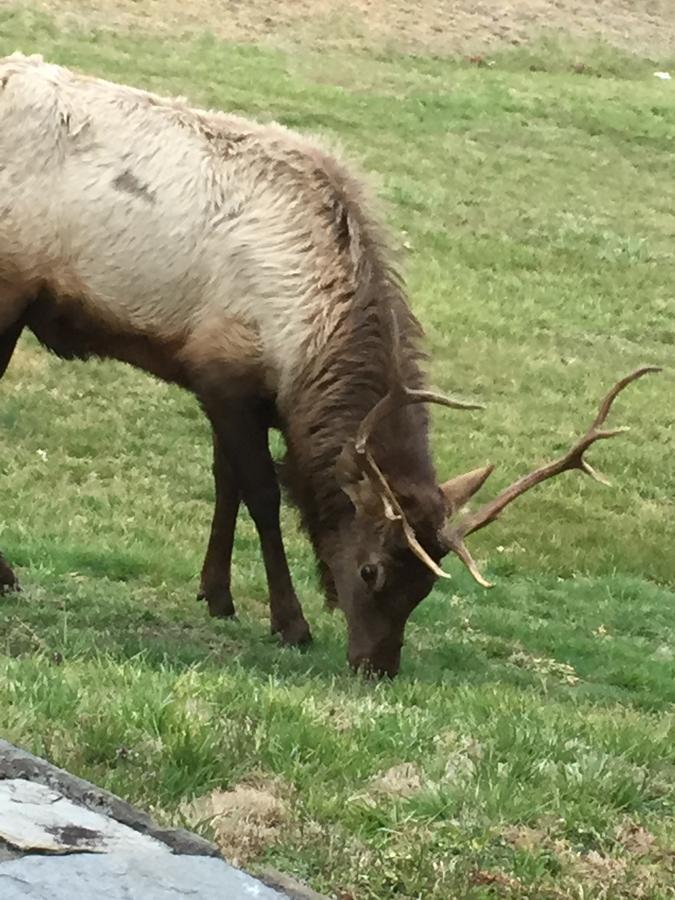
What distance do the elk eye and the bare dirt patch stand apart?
2240 centimetres

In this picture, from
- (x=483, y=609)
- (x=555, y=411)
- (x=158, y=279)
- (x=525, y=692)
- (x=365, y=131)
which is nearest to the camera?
(x=525, y=692)

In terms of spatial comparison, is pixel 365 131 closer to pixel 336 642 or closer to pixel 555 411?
pixel 555 411

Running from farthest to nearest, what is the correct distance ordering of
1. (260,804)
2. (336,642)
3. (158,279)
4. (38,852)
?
(336,642) < (158,279) < (260,804) < (38,852)

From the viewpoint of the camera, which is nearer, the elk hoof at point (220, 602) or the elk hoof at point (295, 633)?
the elk hoof at point (295, 633)

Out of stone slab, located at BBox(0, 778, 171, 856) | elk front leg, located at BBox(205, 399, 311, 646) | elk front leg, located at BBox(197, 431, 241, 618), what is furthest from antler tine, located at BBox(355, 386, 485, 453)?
stone slab, located at BBox(0, 778, 171, 856)

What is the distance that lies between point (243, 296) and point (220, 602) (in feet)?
6.15

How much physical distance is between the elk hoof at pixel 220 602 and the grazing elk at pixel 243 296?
0.61 metres

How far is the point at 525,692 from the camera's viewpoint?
6.88 metres

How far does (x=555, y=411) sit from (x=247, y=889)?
1236 centimetres

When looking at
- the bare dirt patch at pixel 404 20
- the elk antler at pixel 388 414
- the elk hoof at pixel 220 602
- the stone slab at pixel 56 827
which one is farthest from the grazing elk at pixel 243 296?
the bare dirt patch at pixel 404 20

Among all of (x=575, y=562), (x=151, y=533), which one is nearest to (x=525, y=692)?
(x=151, y=533)

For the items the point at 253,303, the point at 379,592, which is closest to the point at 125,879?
the point at 379,592

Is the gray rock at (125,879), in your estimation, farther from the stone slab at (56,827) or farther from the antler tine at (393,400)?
the antler tine at (393,400)

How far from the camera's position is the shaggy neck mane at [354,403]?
7137mm
